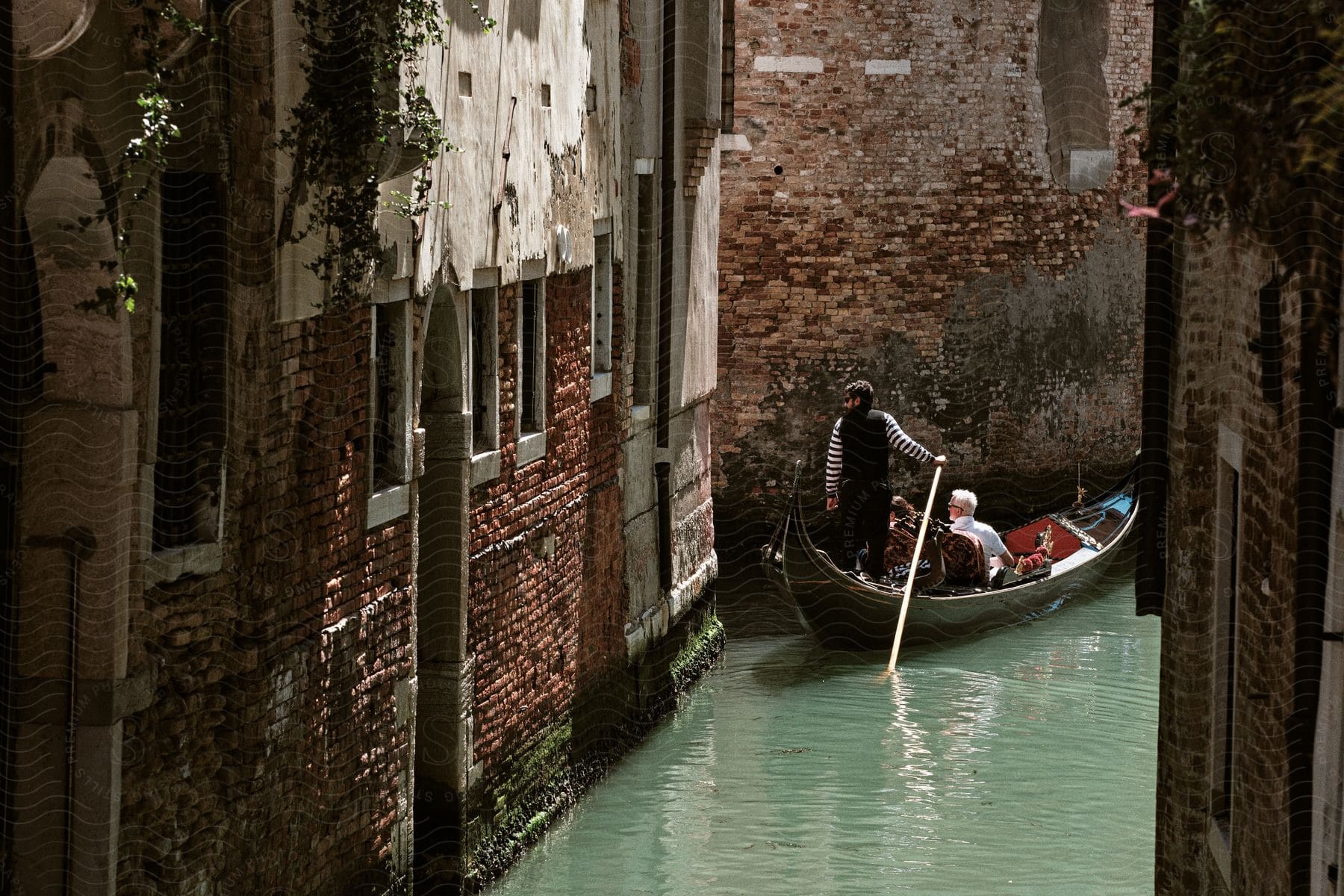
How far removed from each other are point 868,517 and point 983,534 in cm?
82

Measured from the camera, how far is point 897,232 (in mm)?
16062

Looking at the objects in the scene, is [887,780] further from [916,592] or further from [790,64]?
[790,64]

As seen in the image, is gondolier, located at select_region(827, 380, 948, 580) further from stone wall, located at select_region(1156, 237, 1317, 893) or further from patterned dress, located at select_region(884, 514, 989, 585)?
stone wall, located at select_region(1156, 237, 1317, 893)

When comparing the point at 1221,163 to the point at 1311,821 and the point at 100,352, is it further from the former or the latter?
the point at 100,352

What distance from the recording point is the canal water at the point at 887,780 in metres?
8.21

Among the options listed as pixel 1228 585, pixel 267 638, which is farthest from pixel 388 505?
pixel 1228 585

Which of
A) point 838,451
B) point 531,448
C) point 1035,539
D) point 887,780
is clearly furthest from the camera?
point 1035,539

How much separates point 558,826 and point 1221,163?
5275mm

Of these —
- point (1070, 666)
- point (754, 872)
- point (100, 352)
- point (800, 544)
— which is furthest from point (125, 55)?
point (1070, 666)

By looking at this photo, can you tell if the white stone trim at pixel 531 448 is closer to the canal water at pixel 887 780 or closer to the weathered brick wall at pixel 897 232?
the canal water at pixel 887 780

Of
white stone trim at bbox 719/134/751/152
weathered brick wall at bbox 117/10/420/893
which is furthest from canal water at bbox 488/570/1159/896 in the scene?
white stone trim at bbox 719/134/751/152

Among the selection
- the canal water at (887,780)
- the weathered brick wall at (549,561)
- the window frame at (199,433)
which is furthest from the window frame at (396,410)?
the canal water at (887,780)

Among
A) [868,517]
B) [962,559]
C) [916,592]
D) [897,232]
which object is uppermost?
[897,232]

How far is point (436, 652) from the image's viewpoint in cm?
757
